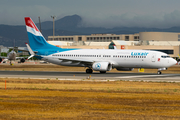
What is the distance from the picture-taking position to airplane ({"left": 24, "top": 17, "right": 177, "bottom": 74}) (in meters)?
50.2

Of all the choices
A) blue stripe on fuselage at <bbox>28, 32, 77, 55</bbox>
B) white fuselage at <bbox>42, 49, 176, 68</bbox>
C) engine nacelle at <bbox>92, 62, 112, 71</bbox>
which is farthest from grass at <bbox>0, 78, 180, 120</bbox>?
blue stripe on fuselage at <bbox>28, 32, 77, 55</bbox>

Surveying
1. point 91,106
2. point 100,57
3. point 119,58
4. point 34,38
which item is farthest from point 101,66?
point 91,106

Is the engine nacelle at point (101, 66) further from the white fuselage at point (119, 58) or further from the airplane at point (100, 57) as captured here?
the white fuselage at point (119, 58)

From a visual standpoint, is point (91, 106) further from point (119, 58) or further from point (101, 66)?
point (119, 58)

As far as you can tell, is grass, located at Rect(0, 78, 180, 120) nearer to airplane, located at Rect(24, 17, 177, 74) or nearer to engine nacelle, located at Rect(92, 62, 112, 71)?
engine nacelle, located at Rect(92, 62, 112, 71)

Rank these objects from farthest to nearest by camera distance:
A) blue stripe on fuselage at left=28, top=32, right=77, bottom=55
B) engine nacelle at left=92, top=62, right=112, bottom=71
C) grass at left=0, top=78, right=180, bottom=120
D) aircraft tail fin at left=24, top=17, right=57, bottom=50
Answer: aircraft tail fin at left=24, top=17, right=57, bottom=50, blue stripe on fuselage at left=28, top=32, right=77, bottom=55, engine nacelle at left=92, top=62, right=112, bottom=71, grass at left=0, top=78, right=180, bottom=120

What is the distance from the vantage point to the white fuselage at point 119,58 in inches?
1973

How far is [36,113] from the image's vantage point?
16766 mm

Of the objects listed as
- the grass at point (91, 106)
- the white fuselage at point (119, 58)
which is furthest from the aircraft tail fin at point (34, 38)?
the grass at point (91, 106)

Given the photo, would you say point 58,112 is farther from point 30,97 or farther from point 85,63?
point 85,63

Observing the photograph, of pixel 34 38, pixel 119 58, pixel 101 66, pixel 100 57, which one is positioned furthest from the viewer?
pixel 34 38

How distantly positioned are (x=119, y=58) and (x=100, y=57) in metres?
3.51

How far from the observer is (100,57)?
52781 mm

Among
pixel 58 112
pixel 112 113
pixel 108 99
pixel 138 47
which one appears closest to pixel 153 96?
pixel 108 99
